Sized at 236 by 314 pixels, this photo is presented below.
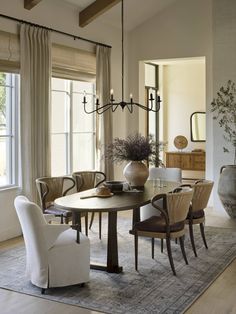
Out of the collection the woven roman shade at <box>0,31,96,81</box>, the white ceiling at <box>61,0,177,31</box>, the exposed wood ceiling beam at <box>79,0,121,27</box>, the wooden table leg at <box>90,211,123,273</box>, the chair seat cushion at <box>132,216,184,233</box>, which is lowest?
the wooden table leg at <box>90,211,123,273</box>

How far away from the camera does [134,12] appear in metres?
8.07

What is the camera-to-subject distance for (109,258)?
4.69 m

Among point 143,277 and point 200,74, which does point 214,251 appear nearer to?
point 143,277

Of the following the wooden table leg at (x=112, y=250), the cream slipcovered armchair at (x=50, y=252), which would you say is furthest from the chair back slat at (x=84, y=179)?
the cream slipcovered armchair at (x=50, y=252)

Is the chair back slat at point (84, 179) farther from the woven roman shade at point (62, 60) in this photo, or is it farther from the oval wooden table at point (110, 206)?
the woven roman shade at point (62, 60)

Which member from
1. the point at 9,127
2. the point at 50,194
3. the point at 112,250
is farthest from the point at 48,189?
the point at 112,250

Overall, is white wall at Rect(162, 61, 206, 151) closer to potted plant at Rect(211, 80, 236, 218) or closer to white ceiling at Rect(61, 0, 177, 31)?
white ceiling at Rect(61, 0, 177, 31)

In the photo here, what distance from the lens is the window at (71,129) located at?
7106 mm

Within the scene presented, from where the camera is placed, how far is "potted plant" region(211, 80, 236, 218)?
726 centimetres

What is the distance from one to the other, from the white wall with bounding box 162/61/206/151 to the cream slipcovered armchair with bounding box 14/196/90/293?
7.59 m

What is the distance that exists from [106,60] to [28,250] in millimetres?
4342

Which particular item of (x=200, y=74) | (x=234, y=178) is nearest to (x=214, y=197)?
(x=234, y=178)

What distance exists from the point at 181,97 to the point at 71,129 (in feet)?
16.1

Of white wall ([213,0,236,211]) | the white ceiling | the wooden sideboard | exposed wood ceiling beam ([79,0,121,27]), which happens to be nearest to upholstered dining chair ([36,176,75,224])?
exposed wood ceiling beam ([79,0,121,27])
